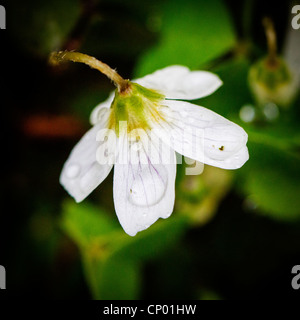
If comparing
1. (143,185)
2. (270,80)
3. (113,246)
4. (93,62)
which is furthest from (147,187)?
(270,80)

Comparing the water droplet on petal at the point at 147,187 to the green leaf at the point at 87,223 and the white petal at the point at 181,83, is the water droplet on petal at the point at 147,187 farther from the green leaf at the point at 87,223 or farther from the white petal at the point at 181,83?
the green leaf at the point at 87,223

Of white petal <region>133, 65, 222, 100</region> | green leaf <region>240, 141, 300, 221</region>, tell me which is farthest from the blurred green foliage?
white petal <region>133, 65, 222, 100</region>

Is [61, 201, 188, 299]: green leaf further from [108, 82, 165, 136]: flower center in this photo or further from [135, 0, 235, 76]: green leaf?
[135, 0, 235, 76]: green leaf

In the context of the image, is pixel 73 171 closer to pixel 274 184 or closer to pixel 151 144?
pixel 151 144

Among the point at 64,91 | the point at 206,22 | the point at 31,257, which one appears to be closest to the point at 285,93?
the point at 206,22

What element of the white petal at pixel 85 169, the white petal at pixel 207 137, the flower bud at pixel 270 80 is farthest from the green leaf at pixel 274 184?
the white petal at pixel 85 169
